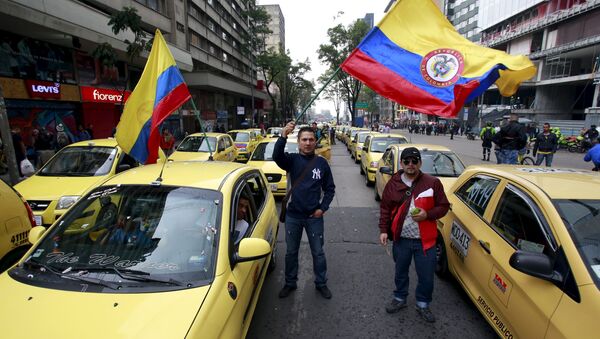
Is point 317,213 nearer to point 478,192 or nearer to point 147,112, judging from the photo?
point 478,192

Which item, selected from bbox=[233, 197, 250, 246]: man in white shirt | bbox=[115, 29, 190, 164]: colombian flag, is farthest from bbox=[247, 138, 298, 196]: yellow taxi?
bbox=[233, 197, 250, 246]: man in white shirt

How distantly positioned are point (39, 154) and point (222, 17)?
33.0m

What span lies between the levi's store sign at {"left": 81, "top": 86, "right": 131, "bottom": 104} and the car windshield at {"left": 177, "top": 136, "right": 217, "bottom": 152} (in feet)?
22.4

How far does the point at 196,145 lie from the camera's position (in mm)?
10945

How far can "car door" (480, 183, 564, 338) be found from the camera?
2209mm

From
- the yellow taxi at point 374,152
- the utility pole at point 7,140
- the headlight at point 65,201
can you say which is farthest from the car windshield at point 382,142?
the utility pole at point 7,140

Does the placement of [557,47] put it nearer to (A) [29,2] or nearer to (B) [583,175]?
(B) [583,175]

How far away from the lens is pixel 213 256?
2275mm

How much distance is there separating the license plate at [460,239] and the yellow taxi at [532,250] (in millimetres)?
11

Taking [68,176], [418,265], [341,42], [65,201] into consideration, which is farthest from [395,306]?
[341,42]

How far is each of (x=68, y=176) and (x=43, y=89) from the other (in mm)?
10318

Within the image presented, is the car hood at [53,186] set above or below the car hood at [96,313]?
below

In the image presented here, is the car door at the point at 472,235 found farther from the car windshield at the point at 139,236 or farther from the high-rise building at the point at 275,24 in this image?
the high-rise building at the point at 275,24

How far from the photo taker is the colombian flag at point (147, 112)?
3902 millimetres
